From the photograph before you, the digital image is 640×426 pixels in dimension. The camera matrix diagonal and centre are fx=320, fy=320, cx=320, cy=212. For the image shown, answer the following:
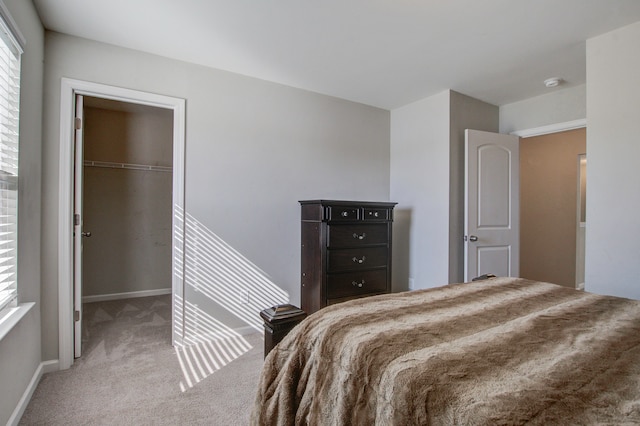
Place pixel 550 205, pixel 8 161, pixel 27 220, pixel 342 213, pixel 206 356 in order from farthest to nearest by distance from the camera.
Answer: pixel 550 205, pixel 342 213, pixel 206 356, pixel 27 220, pixel 8 161

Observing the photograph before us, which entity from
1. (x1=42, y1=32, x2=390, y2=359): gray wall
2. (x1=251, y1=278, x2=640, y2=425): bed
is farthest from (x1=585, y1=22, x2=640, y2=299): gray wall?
(x1=42, y1=32, x2=390, y2=359): gray wall

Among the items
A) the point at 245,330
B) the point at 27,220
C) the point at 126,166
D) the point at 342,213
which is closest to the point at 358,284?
the point at 342,213

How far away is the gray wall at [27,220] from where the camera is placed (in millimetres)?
1662

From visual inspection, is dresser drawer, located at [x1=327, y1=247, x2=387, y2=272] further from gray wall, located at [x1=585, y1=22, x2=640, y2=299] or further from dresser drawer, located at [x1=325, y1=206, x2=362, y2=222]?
gray wall, located at [x1=585, y1=22, x2=640, y2=299]

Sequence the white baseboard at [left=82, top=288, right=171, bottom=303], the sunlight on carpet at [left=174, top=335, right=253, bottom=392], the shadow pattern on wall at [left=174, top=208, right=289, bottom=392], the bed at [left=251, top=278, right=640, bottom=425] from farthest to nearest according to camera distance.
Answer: the white baseboard at [left=82, top=288, right=171, bottom=303]
the shadow pattern on wall at [left=174, top=208, right=289, bottom=392]
the sunlight on carpet at [left=174, top=335, right=253, bottom=392]
the bed at [left=251, top=278, right=640, bottom=425]

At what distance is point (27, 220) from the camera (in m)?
1.94

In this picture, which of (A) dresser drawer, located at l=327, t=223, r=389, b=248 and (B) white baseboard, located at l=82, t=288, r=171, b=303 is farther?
(B) white baseboard, located at l=82, t=288, r=171, b=303

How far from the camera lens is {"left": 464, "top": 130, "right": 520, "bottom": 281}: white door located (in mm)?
3197

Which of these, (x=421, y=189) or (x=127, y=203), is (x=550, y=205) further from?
(x=127, y=203)

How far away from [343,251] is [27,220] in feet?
7.24

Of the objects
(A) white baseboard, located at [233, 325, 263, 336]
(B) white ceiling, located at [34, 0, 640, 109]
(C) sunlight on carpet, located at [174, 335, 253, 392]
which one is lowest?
(C) sunlight on carpet, located at [174, 335, 253, 392]

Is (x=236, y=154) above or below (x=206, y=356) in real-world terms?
above

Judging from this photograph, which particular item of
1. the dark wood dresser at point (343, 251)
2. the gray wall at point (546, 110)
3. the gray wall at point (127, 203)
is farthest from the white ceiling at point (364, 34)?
the gray wall at point (127, 203)

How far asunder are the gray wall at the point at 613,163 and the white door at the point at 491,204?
971 mm
